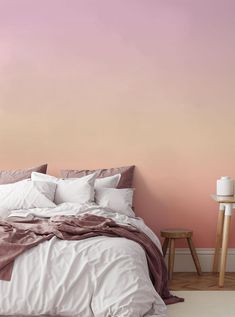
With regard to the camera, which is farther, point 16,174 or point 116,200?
point 16,174

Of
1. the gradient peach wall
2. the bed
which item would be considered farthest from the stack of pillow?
the bed

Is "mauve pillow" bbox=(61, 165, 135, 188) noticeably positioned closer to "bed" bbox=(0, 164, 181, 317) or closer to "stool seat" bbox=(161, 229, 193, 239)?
"stool seat" bbox=(161, 229, 193, 239)

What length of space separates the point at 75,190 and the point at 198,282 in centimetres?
142

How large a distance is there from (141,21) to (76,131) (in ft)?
4.32

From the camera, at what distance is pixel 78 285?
3.06m

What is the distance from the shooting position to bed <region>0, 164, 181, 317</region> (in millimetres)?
3021

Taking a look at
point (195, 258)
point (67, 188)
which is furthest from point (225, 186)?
point (67, 188)

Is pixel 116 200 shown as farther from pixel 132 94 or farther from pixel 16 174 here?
pixel 132 94

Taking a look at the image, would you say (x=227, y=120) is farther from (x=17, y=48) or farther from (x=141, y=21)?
(x=17, y=48)

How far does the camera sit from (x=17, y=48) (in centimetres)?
514

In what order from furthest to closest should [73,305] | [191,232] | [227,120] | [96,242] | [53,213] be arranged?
[227,120] < [191,232] < [53,213] < [96,242] < [73,305]

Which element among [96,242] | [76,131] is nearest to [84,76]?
[76,131]

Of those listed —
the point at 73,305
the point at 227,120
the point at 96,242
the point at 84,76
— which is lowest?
the point at 73,305

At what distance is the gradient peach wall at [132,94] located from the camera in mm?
5105
